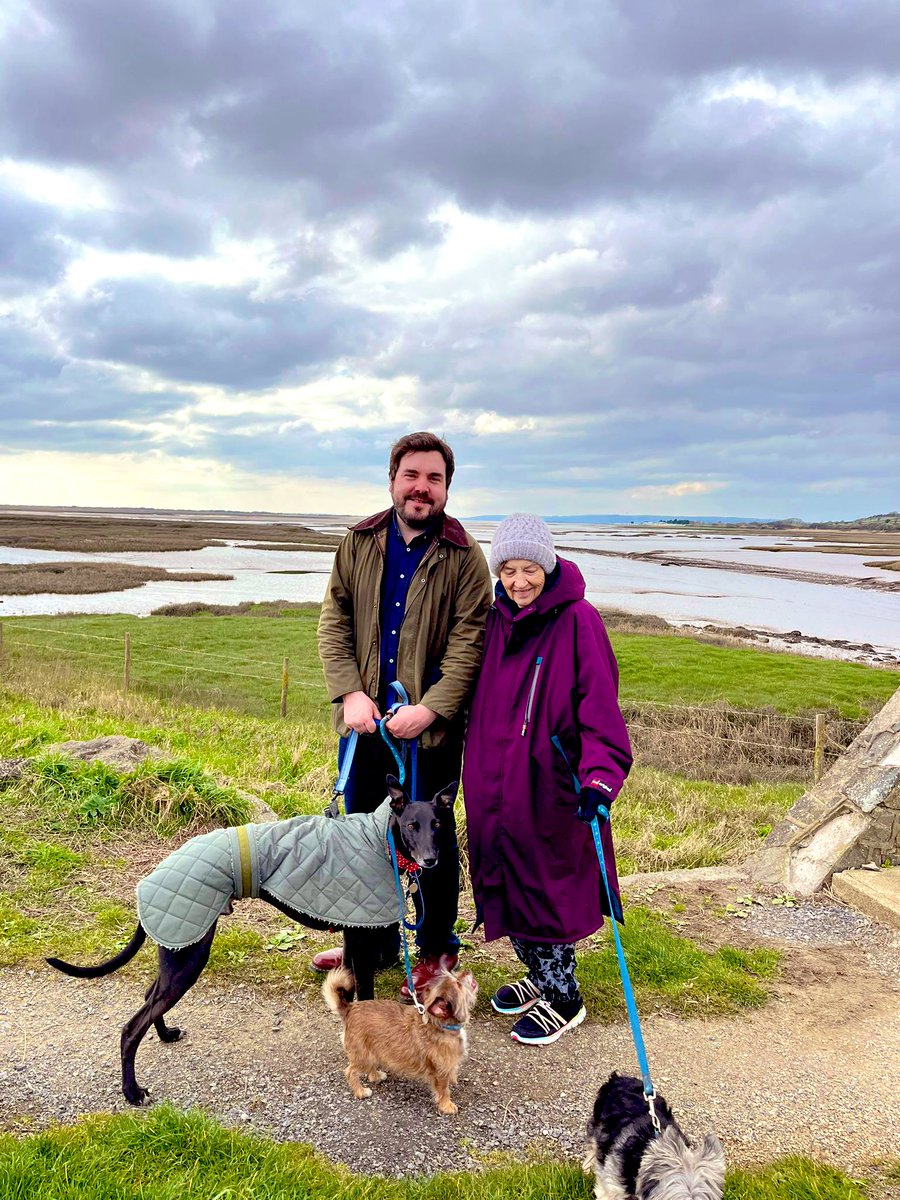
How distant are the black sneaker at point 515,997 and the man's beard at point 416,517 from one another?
2.54m

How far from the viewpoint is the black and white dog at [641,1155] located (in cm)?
236

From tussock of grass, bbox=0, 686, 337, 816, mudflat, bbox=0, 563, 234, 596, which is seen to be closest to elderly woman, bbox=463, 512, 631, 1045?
tussock of grass, bbox=0, 686, 337, 816

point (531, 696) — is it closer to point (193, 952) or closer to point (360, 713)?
point (360, 713)

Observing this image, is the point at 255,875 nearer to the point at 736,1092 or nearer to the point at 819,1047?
the point at 736,1092

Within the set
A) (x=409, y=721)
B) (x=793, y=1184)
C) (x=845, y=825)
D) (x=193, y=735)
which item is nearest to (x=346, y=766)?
(x=409, y=721)

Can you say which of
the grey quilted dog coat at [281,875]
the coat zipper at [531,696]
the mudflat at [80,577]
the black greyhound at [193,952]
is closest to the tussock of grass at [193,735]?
the black greyhound at [193,952]

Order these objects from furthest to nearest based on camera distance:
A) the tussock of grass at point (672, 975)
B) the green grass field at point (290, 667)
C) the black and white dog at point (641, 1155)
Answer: the green grass field at point (290, 667) → the tussock of grass at point (672, 975) → the black and white dog at point (641, 1155)

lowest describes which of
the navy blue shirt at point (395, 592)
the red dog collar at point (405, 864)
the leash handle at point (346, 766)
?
the red dog collar at point (405, 864)

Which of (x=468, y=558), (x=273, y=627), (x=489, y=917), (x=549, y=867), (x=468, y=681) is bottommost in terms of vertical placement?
(x=273, y=627)

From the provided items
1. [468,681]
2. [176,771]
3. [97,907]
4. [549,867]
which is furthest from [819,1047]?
[176,771]

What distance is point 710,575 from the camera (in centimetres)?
6900

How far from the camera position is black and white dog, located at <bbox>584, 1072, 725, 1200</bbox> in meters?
2.36

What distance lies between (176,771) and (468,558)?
154 inches

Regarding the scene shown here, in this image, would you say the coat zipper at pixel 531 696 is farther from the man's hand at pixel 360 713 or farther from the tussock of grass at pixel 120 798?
the tussock of grass at pixel 120 798
